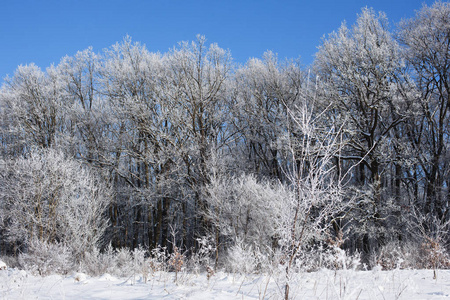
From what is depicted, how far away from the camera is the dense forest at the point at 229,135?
14031 mm

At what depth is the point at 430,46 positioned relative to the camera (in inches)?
555

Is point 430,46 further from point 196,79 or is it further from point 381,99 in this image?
point 196,79

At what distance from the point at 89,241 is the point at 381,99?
1498 centimetres

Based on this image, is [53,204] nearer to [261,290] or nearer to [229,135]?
[229,135]

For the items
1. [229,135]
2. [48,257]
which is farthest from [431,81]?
[48,257]

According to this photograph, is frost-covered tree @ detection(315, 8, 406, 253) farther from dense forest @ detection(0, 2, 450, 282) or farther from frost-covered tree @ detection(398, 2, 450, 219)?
frost-covered tree @ detection(398, 2, 450, 219)

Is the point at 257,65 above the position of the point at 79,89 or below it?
above

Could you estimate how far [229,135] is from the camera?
64.7 ft

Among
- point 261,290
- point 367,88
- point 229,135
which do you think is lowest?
point 261,290

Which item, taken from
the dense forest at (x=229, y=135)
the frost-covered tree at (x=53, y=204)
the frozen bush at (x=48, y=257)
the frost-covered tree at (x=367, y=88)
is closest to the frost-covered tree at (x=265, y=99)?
the dense forest at (x=229, y=135)

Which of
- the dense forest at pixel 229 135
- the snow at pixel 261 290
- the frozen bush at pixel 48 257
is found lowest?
the frozen bush at pixel 48 257

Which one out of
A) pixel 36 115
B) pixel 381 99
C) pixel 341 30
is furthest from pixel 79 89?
pixel 381 99

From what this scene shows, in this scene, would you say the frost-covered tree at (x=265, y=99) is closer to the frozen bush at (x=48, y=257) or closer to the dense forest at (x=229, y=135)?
the dense forest at (x=229, y=135)

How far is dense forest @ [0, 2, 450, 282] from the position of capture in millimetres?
14031
